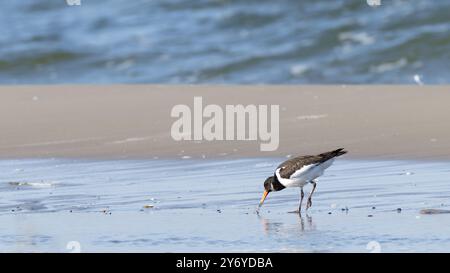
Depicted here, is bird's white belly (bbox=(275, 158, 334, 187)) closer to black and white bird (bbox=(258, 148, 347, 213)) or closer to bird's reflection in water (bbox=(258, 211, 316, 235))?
black and white bird (bbox=(258, 148, 347, 213))

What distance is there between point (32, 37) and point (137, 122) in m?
9.92

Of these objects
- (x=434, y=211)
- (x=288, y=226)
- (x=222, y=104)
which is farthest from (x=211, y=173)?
(x=222, y=104)

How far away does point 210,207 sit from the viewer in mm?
7895

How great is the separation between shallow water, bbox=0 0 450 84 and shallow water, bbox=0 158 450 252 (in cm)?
725

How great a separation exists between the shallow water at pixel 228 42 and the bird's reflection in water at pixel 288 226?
8.91 m

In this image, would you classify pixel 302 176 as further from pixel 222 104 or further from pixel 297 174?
pixel 222 104

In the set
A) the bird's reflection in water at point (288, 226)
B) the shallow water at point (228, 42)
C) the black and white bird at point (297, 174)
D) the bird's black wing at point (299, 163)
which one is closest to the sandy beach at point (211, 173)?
the bird's reflection in water at point (288, 226)

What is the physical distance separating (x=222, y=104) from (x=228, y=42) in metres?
7.34

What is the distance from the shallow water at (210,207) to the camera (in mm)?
6762

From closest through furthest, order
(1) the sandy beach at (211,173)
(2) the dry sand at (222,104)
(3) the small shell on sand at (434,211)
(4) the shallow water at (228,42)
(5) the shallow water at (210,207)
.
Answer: (5) the shallow water at (210,207)
(1) the sandy beach at (211,173)
(3) the small shell on sand at (434,211)
(2) the dry sand at (222,104)
(4) the shallow water at (228,42)

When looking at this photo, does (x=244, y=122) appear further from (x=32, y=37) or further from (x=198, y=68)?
(x=32, y=37)

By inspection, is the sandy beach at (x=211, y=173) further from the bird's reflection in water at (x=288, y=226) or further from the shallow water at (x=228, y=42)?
the shallow water at (x=228, y=42)

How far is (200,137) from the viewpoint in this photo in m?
11.0
